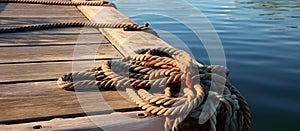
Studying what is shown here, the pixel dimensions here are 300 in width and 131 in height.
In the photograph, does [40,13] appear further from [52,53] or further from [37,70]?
[37,70]

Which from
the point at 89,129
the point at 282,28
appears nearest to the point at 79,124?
the point at 89,129

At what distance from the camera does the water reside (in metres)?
3.32

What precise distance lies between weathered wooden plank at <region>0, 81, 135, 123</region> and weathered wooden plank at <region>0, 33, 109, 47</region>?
1014mm

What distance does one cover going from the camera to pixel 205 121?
1331 millimetres

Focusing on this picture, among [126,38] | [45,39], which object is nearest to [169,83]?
[126,38]

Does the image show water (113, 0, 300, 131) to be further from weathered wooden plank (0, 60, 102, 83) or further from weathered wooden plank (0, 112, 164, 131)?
weathered wooden plank (0, 112, 164, 131)

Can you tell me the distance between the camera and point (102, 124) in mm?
1357

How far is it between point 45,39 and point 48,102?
140 cm

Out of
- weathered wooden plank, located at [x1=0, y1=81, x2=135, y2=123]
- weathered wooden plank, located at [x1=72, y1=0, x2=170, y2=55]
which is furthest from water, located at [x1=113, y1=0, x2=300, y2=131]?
weathered wooden plank, located at [x1=0, y1=81, x2=135, y2=123]

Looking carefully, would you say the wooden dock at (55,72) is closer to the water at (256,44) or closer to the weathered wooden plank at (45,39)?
the weathered wooden plank at (45,39)

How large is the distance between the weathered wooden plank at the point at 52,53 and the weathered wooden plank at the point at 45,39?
13 centimetres

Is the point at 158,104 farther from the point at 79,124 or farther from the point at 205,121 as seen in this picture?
the point at 79,124

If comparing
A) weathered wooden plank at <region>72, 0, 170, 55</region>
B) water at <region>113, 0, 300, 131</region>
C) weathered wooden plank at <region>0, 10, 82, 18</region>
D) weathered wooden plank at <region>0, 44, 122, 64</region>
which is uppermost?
weathered wooden plank at <region>0, 10, 82, 18</region>

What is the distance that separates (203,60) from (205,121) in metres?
3.52
